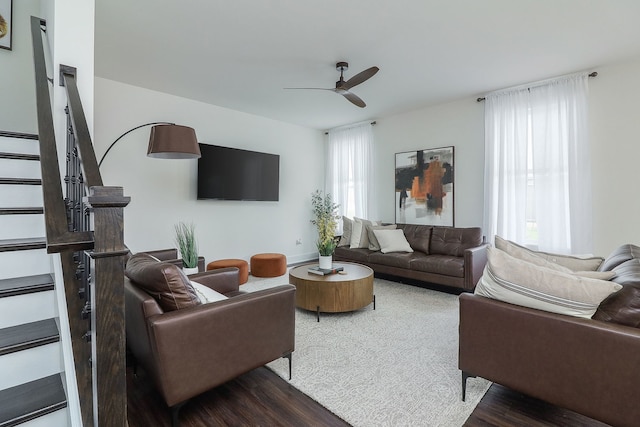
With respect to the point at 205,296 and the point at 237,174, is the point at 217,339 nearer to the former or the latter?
the point at 205,296

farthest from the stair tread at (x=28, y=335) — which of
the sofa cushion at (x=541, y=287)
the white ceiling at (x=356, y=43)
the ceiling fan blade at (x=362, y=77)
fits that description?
the ceiling fan blade at (x=362, y=77)

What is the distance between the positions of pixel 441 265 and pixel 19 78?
16.3ft

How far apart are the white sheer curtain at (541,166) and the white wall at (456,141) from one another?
19 cm

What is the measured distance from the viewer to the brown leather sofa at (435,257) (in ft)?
12.2

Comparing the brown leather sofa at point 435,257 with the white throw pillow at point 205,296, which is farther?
the brown leather sofa at point 435,257

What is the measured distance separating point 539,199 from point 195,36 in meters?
4.44

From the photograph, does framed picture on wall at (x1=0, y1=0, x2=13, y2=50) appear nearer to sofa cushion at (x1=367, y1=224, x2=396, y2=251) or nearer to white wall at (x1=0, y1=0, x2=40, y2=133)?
white wall at (x1=0, y1=0, x2=40, y2=133)

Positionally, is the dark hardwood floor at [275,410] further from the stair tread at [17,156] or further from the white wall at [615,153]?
the white wall at [615,153]

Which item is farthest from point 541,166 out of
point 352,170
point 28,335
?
point 28,335

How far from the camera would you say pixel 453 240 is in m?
4.42

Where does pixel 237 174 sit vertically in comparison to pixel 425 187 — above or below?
above

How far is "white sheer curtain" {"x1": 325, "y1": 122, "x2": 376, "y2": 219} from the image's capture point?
5820 millimetres

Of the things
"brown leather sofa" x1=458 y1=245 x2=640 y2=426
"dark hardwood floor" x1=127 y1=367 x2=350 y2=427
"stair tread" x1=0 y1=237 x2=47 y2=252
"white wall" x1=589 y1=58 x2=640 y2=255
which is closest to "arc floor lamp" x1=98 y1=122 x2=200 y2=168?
"stair tread" x1=0 y1=237 x2=47 y2=252

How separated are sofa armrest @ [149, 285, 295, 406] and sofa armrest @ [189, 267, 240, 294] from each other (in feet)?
2.70
